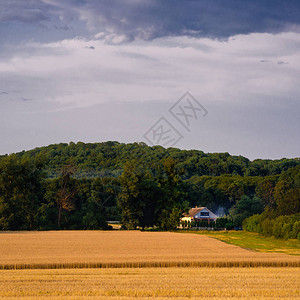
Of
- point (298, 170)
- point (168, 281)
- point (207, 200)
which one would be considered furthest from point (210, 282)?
point (207, 200)

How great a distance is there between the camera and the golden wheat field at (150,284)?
1688 centimetres

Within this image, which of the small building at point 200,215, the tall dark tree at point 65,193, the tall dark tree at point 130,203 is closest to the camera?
the tall dark tree at point 65,193

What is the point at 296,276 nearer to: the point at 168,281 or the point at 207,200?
the point at 168,281

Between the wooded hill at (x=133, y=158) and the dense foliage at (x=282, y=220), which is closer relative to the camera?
the dense foliage at (x=282, y=220)

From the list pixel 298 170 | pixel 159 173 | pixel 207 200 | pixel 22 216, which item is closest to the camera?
pixel 22 216

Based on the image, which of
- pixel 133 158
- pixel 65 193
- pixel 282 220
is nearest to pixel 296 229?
pixel 282 220

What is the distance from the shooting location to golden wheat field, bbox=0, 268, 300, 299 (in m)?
16.9

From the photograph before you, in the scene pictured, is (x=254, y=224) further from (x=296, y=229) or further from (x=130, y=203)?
(x=130, y=203)

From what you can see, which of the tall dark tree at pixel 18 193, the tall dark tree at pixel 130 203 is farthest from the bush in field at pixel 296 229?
the tall dark tree at pixel 18 193

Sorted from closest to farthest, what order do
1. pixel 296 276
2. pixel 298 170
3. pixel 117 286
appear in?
1. pixel 117 286
2. pixel 296 276
3. pixel 298 170

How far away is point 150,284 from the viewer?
1923 centimetres

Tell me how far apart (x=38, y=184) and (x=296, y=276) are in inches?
2405

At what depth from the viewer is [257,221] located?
227ft

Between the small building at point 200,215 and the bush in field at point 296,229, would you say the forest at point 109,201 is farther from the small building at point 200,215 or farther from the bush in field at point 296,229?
the small building at point 200,215
